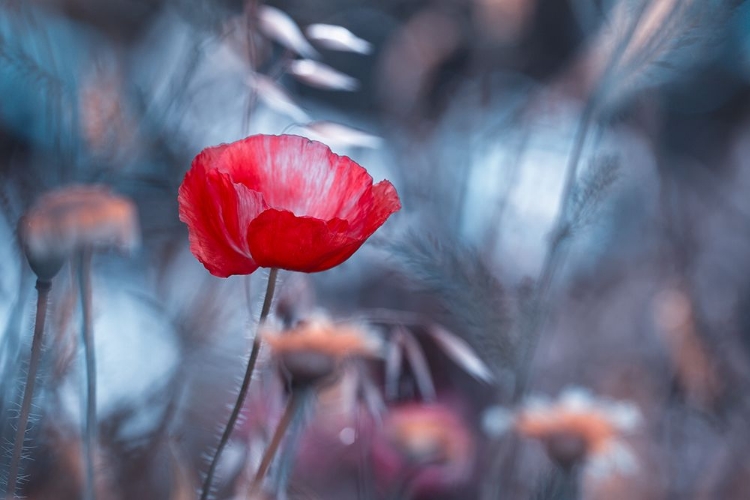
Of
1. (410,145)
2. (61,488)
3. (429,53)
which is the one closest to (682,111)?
(429,53)

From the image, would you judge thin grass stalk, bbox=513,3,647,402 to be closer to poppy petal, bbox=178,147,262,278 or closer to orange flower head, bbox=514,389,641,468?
orange flower head, bbox=514,389,641,468

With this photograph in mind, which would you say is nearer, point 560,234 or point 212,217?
point 212,217

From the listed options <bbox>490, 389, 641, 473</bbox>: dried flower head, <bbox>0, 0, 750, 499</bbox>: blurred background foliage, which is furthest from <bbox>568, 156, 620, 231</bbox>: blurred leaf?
<bbox>490, 389, 641, 473</bbox>: dried flower head

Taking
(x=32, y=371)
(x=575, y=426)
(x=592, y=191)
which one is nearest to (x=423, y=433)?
(x=575, y=426)

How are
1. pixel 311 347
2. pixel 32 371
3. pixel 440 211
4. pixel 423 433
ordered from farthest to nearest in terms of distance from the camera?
pixel 440 211, pixel 423 433, pixel 311 347, pixel 32 371

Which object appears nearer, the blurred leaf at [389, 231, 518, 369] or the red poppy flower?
the red poppy flower

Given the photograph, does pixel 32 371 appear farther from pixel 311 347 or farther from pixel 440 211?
pixel 440 211

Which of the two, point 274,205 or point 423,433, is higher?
point 274,205
